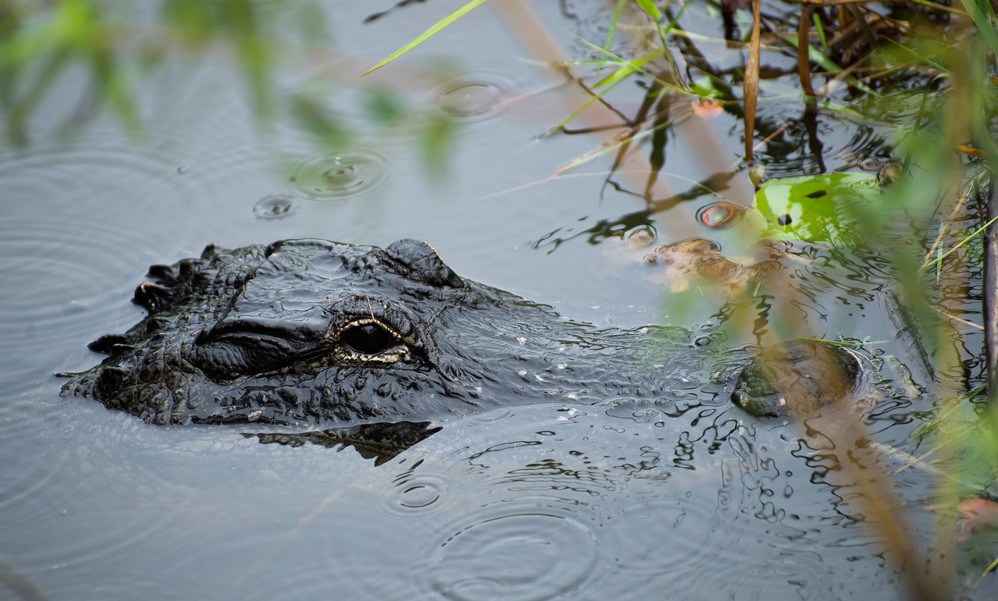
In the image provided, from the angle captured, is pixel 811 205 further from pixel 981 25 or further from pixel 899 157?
pixel 981 25

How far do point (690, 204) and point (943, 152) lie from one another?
3.28m

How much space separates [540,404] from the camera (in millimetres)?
3154

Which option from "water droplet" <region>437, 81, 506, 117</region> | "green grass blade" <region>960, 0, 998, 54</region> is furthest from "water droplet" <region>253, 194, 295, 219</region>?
"green grass blade" <region>960, 0, 998, 54</region>

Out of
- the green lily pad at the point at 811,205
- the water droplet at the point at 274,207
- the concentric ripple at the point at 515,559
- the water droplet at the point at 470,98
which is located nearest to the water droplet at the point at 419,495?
the concentric ripple at the point at 515,559

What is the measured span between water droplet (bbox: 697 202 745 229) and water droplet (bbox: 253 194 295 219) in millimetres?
2580

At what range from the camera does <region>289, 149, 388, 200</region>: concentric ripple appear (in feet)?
17.2

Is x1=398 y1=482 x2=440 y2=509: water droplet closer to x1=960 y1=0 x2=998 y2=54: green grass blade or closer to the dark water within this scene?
the dark water

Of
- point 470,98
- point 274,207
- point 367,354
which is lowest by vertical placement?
point 367,354

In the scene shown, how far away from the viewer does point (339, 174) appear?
17.7ft

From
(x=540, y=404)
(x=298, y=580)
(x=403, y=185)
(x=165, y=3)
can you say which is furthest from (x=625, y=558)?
(x=403, y=185)

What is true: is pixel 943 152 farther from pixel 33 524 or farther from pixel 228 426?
pixel 33 524

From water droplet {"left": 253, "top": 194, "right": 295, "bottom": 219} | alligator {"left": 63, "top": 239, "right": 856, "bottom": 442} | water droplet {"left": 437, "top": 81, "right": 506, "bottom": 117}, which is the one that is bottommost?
alligator {"left": 63, "top": 239, "right": 856, "bottom": 442}

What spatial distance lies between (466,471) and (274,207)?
278cm

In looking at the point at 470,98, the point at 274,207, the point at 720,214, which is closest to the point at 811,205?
the point at 720,214
